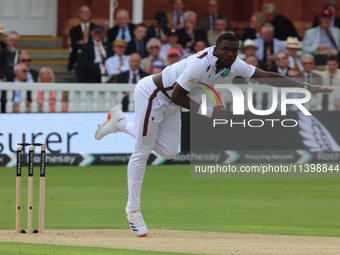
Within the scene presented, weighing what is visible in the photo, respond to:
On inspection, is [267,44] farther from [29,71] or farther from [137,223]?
[137,223]

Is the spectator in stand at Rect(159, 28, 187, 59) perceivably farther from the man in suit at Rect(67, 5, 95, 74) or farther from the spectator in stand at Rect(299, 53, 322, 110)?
the spectator in stand at Rect(299, 53, 322, 110)

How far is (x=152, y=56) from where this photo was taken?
21266mm

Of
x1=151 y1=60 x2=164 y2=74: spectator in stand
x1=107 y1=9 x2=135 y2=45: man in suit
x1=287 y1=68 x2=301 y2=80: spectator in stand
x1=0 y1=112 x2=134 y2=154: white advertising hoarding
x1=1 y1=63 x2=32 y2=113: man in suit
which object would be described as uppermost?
x1=107 y1=9 x2=135 y2=45: man in suit

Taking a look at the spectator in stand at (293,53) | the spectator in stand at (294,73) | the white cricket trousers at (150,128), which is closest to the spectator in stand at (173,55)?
the spectator in stand at (294,73)

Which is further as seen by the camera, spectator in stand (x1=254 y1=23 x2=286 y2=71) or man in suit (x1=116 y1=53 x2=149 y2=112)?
spectator in stand (x1=254 y1=23 x2=286 y2=71)

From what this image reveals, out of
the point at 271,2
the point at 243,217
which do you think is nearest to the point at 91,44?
the point at 271,2

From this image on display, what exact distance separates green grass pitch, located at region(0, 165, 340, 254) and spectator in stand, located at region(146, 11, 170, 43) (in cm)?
407

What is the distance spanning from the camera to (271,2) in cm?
2612

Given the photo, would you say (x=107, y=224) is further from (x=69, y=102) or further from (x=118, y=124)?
(x=69, y=102)

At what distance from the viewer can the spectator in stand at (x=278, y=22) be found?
23.6 meters

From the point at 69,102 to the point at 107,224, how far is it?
7270 mm

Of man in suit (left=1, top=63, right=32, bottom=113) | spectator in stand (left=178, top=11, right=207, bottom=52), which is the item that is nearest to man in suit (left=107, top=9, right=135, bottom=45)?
spectator in stand (left=178, top=11, right=207, bottom=52)

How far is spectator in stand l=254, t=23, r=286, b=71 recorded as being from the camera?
2217 centimetres

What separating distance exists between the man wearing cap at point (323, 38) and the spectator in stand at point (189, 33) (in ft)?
7.90
